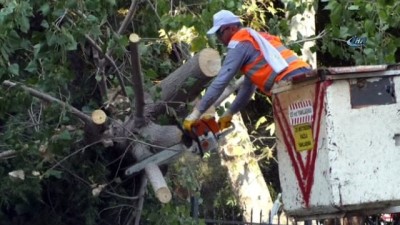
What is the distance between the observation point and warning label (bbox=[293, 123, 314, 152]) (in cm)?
456

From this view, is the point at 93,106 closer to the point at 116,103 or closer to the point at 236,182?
the point at 116,103

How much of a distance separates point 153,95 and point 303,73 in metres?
1.54

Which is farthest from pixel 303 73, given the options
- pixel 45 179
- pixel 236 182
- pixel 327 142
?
pixel 236 182

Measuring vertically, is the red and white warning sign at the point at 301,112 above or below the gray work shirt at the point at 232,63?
below

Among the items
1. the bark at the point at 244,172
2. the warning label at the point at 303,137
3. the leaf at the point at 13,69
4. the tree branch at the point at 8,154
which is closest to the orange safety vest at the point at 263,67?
the warning label at the point at 303,137

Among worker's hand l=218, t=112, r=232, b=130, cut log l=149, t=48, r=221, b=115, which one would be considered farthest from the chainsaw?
cut log l=149, t=48, r=221, b=115

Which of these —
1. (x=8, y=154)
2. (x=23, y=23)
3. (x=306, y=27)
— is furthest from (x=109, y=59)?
(x=306, y=27)

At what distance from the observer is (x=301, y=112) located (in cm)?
462

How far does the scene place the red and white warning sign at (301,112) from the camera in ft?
14.9

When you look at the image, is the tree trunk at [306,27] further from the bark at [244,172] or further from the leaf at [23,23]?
the leaf at [23,23]

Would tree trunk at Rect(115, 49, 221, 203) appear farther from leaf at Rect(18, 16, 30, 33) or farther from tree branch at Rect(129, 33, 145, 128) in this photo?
leaf at Rect(18, 16, 30, 33)

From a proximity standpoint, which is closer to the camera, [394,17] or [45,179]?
[394,17]

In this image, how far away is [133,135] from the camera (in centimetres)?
602

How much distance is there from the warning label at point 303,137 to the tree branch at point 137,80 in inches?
50.0
